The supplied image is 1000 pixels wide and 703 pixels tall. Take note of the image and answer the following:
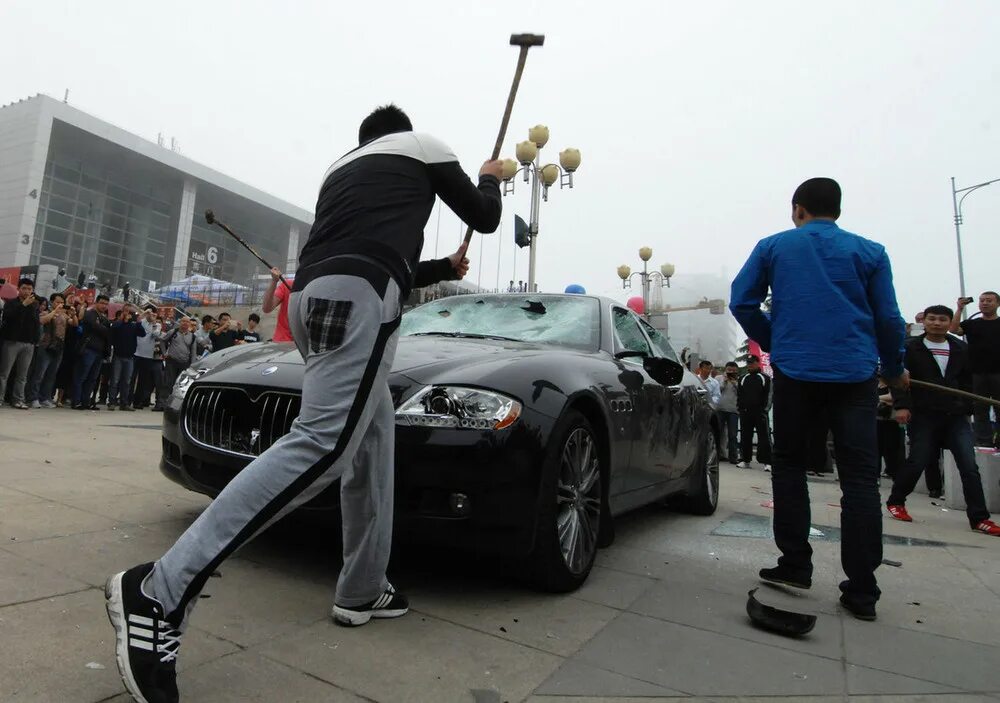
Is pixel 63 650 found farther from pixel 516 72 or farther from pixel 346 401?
pixel 516 72

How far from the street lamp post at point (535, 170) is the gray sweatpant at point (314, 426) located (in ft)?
43.0

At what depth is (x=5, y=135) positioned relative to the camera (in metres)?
34.0

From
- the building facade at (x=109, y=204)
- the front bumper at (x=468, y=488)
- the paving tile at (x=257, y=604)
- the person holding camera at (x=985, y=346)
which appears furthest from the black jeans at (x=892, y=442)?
the building facade at (x=109, y=204)

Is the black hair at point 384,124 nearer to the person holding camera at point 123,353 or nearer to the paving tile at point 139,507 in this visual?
the paving tile at point 139,507

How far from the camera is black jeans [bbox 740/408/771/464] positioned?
1110 cm

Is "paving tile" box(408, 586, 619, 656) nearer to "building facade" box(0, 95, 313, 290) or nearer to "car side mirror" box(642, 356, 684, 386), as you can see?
"car side mirror" box(642, 356, 684, 386)

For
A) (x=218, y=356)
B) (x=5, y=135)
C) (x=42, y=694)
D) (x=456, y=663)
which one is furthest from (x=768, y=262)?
(x=5, y=135)

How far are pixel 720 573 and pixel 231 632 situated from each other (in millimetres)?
2357

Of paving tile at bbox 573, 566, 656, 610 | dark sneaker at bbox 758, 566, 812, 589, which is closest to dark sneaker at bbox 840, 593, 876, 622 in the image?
dark sneaker at bbox 758, 566, 812, 589

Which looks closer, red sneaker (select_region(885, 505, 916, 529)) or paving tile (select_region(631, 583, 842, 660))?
paving tile (select_region(631, 583, 842, 660))

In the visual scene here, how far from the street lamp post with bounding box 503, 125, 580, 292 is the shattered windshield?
36.0ft

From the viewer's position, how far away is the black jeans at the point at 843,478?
2898mm

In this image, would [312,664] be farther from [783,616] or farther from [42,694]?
[783,616]

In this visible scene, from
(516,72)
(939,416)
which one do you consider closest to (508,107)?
(516,72)
